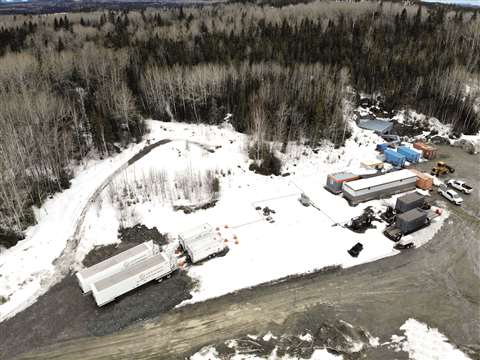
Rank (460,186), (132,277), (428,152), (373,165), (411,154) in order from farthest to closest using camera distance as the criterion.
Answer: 1. (428,152)
2. (411,154)
3. (373,165)
4. (460,186)
5. (132,277)

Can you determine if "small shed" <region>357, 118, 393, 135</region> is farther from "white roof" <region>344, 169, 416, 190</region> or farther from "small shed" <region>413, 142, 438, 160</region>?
"white roof" <region>344, 169, 416, 190</region>

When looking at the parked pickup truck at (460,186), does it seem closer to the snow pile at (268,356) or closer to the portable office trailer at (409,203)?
the portable office trailer at (409,203)

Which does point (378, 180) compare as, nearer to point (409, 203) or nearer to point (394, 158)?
point (409, 203)

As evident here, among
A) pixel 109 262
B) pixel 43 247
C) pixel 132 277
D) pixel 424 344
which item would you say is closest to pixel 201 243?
pixel 132 277

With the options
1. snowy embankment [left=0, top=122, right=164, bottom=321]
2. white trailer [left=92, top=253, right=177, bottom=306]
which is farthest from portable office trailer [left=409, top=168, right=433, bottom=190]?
snowy embankment [left=0, top=122, right=164, bottom=321]

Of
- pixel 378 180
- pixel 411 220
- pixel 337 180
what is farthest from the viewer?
pixel 337 180

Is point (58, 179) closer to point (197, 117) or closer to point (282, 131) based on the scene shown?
point (197, 117)

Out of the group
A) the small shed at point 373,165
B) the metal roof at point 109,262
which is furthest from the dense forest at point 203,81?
the metal roof at point 109,262
